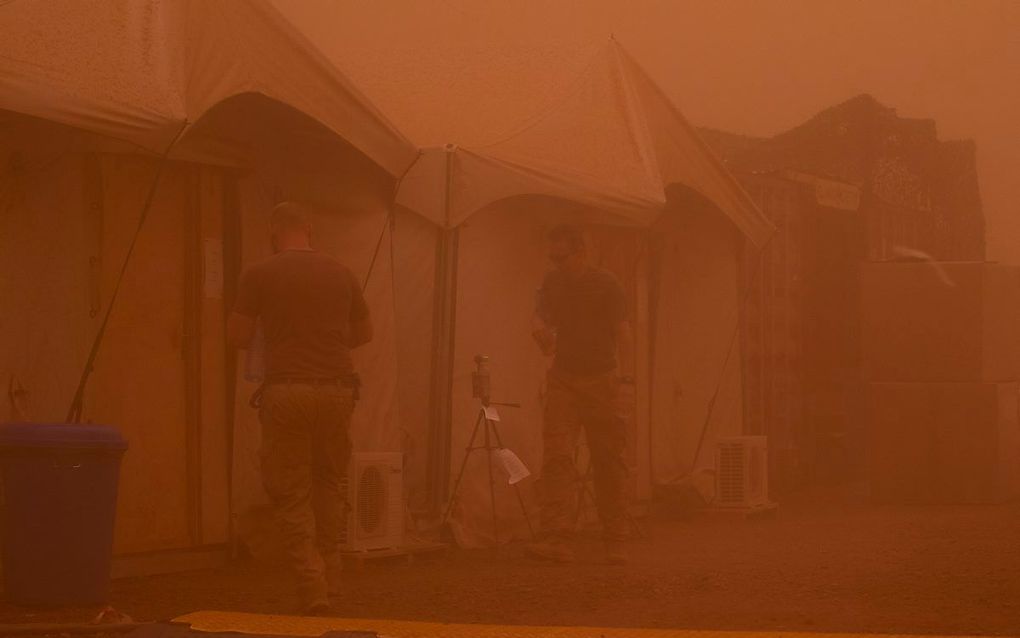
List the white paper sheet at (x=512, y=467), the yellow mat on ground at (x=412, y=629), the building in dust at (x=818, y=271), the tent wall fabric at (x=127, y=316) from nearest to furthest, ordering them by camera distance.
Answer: the yellow mat on ground at (x=412, y=629), the tent wall fabric at (x=127, y=316), the white paper sheet at (x=512, y=467), the building in dust at (x=818, y=271)

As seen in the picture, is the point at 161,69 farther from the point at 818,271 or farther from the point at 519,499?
the point at 818,271

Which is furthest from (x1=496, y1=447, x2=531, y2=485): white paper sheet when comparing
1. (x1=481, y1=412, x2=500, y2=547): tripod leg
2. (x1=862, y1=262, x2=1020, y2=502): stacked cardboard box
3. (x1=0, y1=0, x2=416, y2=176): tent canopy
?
(x1=862, y1=262, x2=1020, y2=502): stacked cardboard box

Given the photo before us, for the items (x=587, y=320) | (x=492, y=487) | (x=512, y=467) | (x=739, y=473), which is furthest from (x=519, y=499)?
(x=739, y=473)

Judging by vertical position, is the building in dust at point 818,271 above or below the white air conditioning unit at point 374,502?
above

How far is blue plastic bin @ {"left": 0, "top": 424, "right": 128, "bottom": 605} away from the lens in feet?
24.5

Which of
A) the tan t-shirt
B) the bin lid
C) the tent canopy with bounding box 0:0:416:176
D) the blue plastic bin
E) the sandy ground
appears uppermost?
the tent canopy with bounding box 0:0:416:176

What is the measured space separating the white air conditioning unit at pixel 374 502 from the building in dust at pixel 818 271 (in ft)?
18.5

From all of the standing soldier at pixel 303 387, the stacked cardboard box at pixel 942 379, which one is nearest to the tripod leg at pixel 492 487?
the standing soldier at pixel 303 387

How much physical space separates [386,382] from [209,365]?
4.14 feet

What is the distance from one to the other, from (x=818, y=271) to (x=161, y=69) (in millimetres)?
9846

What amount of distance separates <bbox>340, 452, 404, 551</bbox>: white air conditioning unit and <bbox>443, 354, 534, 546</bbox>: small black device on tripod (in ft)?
2.78

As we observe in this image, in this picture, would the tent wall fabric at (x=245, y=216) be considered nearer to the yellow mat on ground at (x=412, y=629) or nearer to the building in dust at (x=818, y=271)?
the yellow mat on ground at (x=412, y=629)

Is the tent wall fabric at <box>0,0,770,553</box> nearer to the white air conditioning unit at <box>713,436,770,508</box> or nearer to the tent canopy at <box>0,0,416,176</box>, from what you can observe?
the tent canopy at <box>0,0,416,176</box>

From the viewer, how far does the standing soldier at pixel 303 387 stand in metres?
7.52
